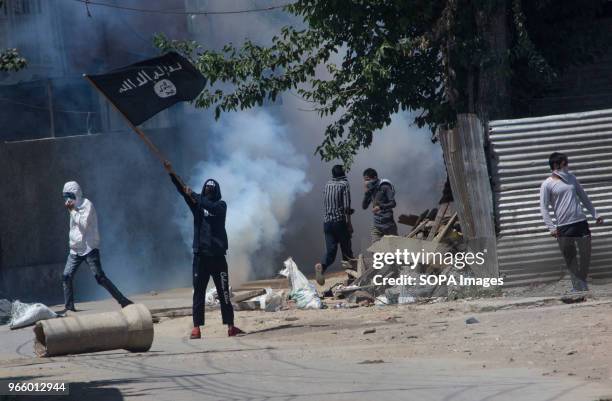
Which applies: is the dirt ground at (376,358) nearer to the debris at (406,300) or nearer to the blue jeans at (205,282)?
the debris at (406,300)

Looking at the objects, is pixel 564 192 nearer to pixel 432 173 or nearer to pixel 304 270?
pixel 304 270

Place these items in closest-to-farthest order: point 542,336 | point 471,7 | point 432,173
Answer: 1. point 542,336
2. point 471,7
3. point 432,173

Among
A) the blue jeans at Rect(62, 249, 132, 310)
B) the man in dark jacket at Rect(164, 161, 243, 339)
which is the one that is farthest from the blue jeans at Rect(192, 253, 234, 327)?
the blue jeans at Rect(62, 249, 132, 310)

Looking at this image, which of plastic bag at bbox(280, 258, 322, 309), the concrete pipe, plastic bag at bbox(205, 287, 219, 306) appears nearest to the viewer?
the concrete pipe

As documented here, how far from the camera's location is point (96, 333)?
31.9 feet

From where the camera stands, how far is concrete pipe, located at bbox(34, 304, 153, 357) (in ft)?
31.6

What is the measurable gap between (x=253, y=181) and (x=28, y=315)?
23.0ft

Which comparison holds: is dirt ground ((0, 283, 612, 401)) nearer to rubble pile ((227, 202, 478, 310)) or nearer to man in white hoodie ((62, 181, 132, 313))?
rubble pile ((227, 202, 478, 310))

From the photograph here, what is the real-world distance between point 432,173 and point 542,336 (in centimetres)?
1366

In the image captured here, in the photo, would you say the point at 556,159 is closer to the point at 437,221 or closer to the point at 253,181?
the point at 437,221

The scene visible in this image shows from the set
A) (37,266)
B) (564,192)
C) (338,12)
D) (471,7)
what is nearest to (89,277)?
(37,266)

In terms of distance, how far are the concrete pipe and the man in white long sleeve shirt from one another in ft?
14.6

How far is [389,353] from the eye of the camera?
909 centimetres

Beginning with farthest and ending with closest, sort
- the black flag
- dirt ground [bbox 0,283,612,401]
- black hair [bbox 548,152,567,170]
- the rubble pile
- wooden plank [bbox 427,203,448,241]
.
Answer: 1. wooden plank [bbox 427,203,448,241]
2. the rubble pile
3. black hair [bbox 548,152,567,170]
4. the black flag
5. dirt ground [bbox 0,283,612,401]
